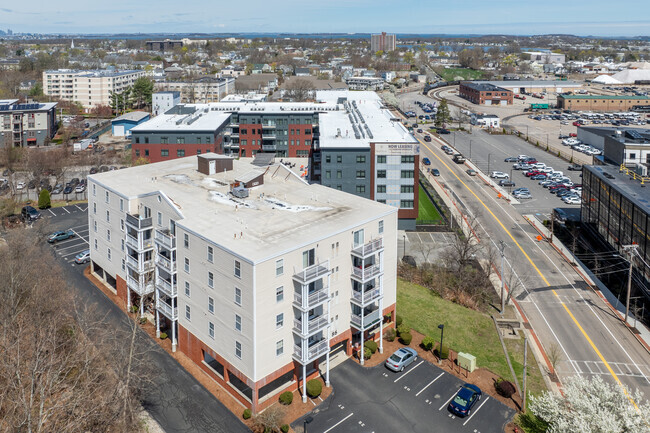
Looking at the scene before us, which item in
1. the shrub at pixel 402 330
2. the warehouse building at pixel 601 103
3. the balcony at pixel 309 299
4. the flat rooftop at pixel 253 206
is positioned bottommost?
the shrub at pixel 402 330

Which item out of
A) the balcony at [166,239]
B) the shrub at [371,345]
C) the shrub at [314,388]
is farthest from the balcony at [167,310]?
the shrub at [371,345]

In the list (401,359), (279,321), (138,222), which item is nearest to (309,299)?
(279,321)

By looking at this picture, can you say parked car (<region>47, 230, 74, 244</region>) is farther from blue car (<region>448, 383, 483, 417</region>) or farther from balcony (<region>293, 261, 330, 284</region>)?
blue car (<region>448, 383, 483, 417</region>)

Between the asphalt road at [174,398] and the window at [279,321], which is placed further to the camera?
the window at [279,321]

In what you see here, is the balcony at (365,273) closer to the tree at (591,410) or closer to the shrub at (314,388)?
the shrub at (314,388)

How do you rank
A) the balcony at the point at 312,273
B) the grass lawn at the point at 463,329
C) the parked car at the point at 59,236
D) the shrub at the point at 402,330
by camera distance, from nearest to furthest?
1. the balcony at the point at 312,273
2. the grass lawn at the point at 463,329
3. the shrub at the point at 402,330
4. the parked car at the point at 59,236

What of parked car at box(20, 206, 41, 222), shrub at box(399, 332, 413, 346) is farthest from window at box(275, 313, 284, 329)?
parked car at box(20, 206, 41, 222)

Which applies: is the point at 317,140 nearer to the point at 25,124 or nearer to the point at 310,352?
the point at 310,352
